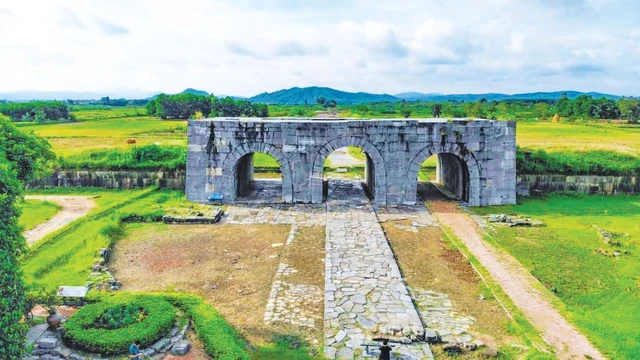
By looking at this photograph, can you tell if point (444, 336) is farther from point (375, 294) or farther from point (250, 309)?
point (250, 309)

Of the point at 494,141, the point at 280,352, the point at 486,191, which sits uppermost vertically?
the point at 494,141

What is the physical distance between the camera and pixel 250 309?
505 inches

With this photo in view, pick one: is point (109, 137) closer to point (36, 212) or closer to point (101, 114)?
point (36, 212)

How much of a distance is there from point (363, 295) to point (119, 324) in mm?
5928

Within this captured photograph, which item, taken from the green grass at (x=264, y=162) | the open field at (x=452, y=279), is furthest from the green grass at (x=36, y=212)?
the open field at (x=452, y=279)

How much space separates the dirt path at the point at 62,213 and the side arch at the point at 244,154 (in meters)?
6.37

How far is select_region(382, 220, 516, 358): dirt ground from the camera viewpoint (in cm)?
1188

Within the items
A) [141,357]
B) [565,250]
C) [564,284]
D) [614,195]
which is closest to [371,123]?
[565,250]

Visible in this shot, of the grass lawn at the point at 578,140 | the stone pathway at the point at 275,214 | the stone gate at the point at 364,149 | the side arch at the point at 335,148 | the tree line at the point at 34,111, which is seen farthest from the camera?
the tree line at the point at 34,111

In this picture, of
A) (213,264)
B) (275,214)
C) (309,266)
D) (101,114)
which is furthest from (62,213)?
(101,114)

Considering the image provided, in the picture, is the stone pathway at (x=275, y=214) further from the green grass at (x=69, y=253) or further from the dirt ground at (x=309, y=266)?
the green grass at (x=69, y=253)

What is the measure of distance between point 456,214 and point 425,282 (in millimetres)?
8564

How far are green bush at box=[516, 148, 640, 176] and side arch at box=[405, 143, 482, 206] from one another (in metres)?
3.66

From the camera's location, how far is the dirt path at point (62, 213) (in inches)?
754
